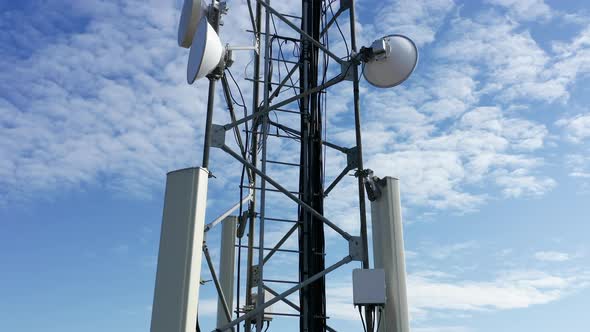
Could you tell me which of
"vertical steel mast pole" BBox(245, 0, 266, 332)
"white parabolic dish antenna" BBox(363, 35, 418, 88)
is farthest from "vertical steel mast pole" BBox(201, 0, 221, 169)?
"white parabolic dish antenna" BBox(363, 35, 418, 88)

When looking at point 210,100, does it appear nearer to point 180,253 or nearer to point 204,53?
point 204,53

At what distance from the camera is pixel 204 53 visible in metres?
7.16

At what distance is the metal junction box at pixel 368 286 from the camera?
7.18 m

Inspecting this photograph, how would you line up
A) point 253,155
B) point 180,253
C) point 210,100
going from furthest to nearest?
point 253,155 < point 210,100 < point 180,253

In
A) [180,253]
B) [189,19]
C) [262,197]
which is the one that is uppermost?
[189,19]

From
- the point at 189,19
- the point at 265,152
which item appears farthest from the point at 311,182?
the point at 189,19

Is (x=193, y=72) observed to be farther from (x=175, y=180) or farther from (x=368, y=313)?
(x=368, y=313)

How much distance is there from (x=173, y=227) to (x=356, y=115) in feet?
10.9

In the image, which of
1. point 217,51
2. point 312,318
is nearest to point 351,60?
point 217,51

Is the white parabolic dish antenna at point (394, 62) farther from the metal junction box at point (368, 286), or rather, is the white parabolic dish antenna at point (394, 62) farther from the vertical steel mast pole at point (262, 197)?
the metal junction box at point (368, 286)

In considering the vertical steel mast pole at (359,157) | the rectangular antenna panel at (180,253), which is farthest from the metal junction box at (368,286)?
the rectangular antenna panel at (180,253)

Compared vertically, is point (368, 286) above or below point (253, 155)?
below

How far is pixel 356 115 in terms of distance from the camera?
27.3ft

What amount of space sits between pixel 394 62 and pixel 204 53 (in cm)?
289
